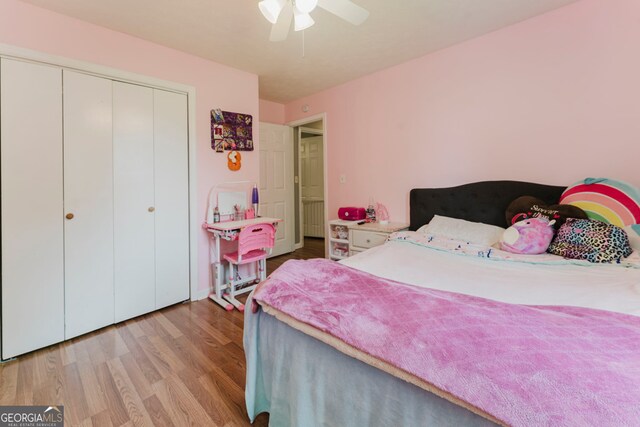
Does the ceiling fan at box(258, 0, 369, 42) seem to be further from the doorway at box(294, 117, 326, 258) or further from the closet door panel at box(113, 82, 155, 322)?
the doorway at box(294, 117, 326, 258)

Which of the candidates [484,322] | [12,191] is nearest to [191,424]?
[484,322]

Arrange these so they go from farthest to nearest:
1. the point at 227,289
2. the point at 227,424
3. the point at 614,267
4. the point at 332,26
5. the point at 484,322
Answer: the point at 227,289
the point at 332,26
the point at 614,267
the point at 227,424
the point at 484,322

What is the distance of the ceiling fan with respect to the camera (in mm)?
1492

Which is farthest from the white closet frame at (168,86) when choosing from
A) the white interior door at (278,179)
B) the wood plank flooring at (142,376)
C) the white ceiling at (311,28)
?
the white interior door at (278,179)

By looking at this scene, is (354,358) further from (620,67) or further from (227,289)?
(620,67)

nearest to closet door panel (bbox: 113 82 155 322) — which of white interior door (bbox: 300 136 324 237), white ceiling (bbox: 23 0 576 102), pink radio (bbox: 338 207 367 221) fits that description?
white ceiling (bbox: 23 0 576 102)

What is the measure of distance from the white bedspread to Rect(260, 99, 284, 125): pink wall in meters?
3.16

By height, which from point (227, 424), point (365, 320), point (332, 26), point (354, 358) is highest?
point (332, 26)

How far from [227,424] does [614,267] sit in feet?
7.38

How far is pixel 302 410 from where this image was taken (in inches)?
43.3

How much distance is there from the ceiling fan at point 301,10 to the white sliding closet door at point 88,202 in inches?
63.1

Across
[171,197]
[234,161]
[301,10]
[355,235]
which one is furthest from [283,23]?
[355,235]

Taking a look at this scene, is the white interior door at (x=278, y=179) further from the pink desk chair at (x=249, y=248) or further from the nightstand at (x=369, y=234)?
the nightstand at (x=369, y=234)

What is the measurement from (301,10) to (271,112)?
118 inches
